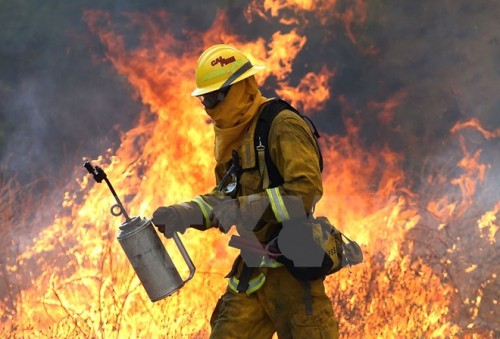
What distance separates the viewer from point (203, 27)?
9.61m

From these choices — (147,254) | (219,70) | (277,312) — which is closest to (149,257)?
(147,254)

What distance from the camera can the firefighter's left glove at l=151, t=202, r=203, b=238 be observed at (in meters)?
3.81

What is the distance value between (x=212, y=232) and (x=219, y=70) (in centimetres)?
383

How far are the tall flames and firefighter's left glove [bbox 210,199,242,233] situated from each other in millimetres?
2586

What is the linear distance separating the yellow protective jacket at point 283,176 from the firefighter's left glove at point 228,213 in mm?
73

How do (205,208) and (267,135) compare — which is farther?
(205,208)

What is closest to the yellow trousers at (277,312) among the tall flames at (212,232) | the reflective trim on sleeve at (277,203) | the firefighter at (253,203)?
the firefighter at (253,203)

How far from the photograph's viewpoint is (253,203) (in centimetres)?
366

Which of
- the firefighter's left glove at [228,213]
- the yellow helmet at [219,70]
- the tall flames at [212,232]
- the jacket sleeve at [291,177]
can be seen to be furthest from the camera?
the tall flames at [212,232]

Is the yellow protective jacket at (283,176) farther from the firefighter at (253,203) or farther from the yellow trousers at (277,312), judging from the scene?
the yellow trousers at (277,312)

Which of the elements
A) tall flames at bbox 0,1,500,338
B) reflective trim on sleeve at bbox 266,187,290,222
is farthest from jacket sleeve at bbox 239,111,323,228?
tall flames at bbox 0,1,500,338

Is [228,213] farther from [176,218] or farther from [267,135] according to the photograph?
[267,135]

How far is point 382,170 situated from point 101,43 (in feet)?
13.0

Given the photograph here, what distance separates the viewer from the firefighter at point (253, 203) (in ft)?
12.0
